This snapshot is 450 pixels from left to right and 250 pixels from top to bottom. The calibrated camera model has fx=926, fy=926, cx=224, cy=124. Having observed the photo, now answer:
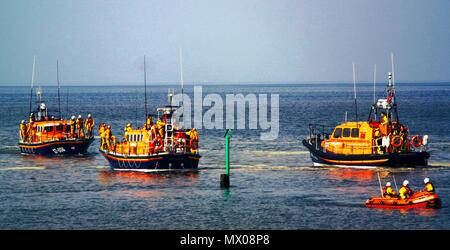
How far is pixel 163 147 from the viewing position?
5816 centimetres

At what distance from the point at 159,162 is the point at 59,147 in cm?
1652

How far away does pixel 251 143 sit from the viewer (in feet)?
280

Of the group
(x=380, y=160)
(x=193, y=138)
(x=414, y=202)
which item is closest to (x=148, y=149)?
(x=193, y=138)

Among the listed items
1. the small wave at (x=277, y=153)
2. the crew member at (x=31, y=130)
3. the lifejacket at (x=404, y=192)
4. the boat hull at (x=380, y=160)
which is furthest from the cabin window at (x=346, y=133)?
the crew member at (x=31, y=130)

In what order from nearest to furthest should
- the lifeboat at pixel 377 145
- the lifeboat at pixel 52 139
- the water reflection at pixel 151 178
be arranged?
the water reflection at pixel 151 178, the lifeboat at pixel 377 145, the lifeboat at pixel 52 139

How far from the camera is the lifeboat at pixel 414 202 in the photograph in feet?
147

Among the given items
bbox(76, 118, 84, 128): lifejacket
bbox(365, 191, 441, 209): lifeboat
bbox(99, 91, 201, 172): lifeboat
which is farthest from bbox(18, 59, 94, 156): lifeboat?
bbox(365, 191, 441, 209): lifeboat

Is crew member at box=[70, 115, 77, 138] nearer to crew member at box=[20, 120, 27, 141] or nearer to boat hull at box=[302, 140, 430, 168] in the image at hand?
crew member at box=[20, 120, 27, 141]

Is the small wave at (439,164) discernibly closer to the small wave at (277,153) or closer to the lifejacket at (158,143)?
the small wave at (277,153)

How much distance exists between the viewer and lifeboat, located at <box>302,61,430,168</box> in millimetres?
58594

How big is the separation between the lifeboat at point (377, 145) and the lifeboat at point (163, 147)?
9.21 m

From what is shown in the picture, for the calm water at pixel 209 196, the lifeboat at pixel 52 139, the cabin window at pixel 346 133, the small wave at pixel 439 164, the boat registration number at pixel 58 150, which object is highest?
the cabin window at pixel 346 133
